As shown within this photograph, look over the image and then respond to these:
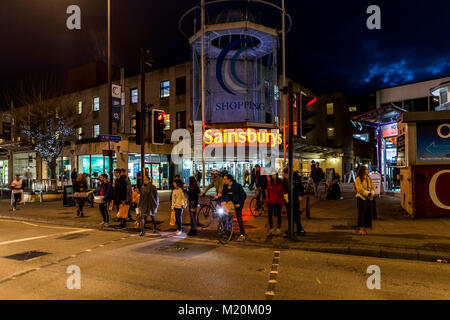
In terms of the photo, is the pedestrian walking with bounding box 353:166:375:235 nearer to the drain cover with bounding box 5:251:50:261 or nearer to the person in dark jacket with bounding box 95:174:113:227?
the person in dark jacket with bounding box 95:174:113:227

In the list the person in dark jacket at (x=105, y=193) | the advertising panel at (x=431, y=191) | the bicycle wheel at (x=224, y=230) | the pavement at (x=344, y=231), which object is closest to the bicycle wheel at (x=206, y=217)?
the pavement at (x=344, y=231)

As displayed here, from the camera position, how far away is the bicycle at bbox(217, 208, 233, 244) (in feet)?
29.1

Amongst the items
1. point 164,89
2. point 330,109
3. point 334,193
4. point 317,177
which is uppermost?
point 330,109

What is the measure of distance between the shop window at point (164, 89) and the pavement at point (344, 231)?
1590 cm

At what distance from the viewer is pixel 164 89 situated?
94.1 feet

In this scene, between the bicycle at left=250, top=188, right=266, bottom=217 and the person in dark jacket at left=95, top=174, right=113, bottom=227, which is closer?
the person in dark jacket at left=95, top=174, right=113, bottom=227

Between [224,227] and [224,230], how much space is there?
0.08 m

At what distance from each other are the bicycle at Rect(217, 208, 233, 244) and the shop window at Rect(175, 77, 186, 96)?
20.2 meters

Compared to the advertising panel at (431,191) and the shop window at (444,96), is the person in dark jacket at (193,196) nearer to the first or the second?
the advertising panel at (431,191)

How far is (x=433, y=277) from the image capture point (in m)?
5.91

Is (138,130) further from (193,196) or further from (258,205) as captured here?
(258,205)

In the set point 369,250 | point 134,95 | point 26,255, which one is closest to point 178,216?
point 26,255

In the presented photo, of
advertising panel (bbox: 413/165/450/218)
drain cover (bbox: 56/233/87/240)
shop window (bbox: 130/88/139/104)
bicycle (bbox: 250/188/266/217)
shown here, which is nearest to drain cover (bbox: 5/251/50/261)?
drain cover (bbox: 56/233/87/240)

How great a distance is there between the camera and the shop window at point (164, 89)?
28.4m
